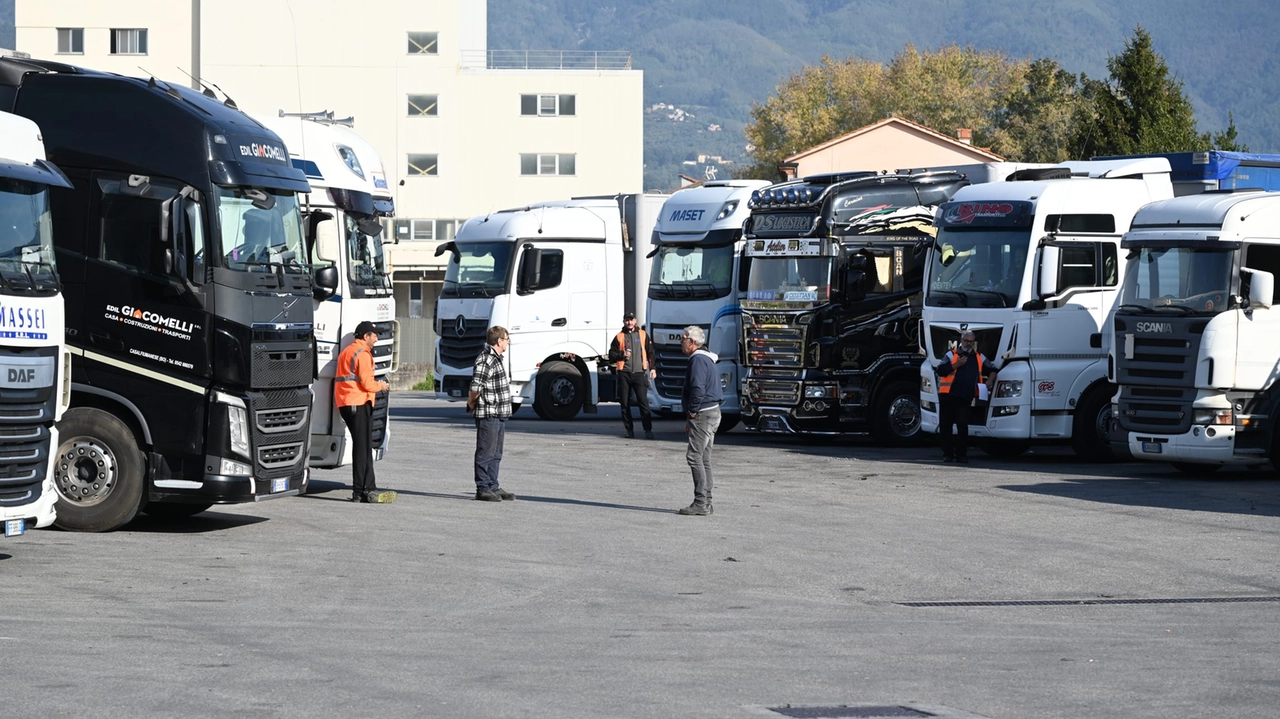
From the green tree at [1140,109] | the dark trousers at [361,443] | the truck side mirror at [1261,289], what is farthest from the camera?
the green tree at [1140,109]

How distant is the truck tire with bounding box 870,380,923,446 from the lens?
23094 millimetres

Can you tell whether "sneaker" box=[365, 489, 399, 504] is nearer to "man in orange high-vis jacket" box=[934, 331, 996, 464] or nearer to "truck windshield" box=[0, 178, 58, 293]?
"truck windshield" box=[0, 178, 58, 293]

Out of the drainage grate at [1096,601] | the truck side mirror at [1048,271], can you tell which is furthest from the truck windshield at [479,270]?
the drainage grate at [1096,601]

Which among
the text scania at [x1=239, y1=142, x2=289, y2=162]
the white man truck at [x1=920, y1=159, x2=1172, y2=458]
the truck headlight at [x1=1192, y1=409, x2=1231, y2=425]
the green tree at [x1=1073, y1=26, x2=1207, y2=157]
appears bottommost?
the truck headlight at [x1=1192, y1=409, x2=1231, y2=425]

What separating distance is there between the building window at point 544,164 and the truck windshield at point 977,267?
140 feet

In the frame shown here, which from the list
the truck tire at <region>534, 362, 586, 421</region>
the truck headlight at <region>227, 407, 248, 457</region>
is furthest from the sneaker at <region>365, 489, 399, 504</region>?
the truck tire at <region>534, 362, 586, 421</region>

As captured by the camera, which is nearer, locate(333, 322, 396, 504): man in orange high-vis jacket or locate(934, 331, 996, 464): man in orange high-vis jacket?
locate(333, 322, 396, 504): man in orange high-vis jacket

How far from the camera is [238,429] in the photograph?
1361cm

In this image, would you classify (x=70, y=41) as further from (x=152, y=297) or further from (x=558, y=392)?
(x=152, y=297)

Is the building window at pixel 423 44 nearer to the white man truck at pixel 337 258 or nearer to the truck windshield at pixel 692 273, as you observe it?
the truck windshield at pixel 692 273

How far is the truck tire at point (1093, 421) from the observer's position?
20750mm

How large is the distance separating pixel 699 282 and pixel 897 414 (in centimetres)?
403

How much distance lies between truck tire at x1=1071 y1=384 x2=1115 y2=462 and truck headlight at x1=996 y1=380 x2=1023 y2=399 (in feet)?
2.76

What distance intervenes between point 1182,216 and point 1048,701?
496 inches
